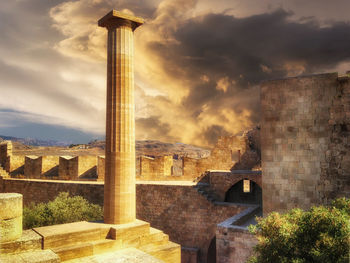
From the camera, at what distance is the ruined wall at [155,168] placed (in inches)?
802

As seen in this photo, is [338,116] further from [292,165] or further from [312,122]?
[292,165]

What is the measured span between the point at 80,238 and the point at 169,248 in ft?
8.01

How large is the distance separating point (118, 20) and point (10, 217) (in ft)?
19.5

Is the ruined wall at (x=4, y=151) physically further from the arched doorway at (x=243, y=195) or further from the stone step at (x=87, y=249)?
the stone step at (x=87, y=249)

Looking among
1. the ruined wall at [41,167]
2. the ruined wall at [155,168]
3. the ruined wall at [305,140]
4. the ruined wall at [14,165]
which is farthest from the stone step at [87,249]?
the ruined wall at [14,165]

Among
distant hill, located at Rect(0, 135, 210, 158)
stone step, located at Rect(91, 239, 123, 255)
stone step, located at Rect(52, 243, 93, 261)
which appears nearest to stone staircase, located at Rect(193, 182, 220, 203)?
stone step, located at Rect(91, 239, 123, 255)

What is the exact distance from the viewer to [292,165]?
35.0ft

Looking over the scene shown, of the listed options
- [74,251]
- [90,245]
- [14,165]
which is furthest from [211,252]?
[14,165]

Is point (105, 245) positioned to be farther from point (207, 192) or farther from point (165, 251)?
point (207, 192)

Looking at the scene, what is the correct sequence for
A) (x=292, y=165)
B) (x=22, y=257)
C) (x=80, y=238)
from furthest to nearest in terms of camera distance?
1. (x=292, y=165)
2. (x=80, y=238)
3. (x=22, y=257)

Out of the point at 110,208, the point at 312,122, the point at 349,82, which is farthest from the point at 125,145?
the point at 349,82

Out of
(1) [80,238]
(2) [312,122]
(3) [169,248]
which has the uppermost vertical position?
(2) [312,122]

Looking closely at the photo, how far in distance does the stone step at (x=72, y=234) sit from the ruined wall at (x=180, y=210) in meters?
7.76

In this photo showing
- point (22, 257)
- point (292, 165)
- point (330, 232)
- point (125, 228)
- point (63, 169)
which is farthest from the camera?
point (63, 169)
